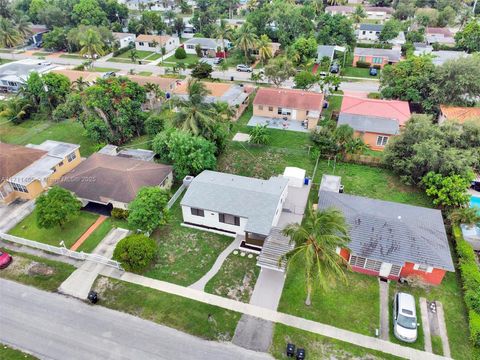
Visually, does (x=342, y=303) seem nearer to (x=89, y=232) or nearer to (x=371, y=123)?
(x=89, y=232)

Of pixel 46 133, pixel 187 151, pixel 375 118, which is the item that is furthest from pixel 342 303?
pixel 46 133

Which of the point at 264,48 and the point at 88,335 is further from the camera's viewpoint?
the point at 264,48

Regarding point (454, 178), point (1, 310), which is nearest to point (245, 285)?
point (1, 310)

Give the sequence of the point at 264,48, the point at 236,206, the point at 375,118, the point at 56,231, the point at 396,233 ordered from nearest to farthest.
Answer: the point at 396,233 < the point at 236,206 < the point at 56,231 < the point at 375,118 < the point at 264,48

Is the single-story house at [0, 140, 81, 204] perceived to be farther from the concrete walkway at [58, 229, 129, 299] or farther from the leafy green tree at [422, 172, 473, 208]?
the leafy green tree at [422, 172, 473, 208]

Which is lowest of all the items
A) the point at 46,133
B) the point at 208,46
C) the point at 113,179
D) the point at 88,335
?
the point at 88,335

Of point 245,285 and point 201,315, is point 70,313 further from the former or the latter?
point 245,285

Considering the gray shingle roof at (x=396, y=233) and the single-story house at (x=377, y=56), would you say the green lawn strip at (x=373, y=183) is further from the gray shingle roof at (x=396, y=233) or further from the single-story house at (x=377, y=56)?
the single-story house at (x=377, y=56)
